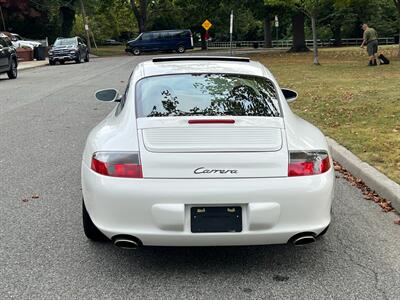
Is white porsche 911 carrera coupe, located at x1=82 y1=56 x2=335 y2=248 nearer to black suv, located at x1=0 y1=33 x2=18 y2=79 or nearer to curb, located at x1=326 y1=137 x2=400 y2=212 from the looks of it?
curb, located at x1=326 y1=137 x2=400 y2=212

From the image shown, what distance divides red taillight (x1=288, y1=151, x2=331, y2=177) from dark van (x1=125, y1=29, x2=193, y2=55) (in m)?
45.2

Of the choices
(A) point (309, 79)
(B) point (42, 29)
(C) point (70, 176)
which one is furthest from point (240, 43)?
(C) point (70, 176)

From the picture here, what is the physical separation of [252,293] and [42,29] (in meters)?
55.6

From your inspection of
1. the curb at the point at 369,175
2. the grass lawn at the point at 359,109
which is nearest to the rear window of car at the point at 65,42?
the grass lawn at the point at 359,109

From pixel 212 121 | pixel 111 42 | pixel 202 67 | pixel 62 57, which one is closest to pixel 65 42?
pixel 62 57

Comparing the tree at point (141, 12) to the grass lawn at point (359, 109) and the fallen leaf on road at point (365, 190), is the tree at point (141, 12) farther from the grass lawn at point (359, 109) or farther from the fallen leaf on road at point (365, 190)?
the fallen leaf on road at point (365, 190)

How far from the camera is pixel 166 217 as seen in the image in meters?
3.71

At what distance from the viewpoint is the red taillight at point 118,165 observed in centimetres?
379

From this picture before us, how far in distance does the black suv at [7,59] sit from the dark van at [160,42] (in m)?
25.4

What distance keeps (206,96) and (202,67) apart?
0.55m

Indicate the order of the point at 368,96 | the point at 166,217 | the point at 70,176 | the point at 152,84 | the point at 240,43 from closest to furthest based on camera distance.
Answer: the point at 166,217 < the point at 152,84 < the point at 70,176 < the point at 368,96 < the point at 240,43

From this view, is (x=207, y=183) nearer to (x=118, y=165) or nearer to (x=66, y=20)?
(x=118, y=165)

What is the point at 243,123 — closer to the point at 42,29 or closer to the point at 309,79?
the point at 309,79

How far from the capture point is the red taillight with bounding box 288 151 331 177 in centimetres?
385
